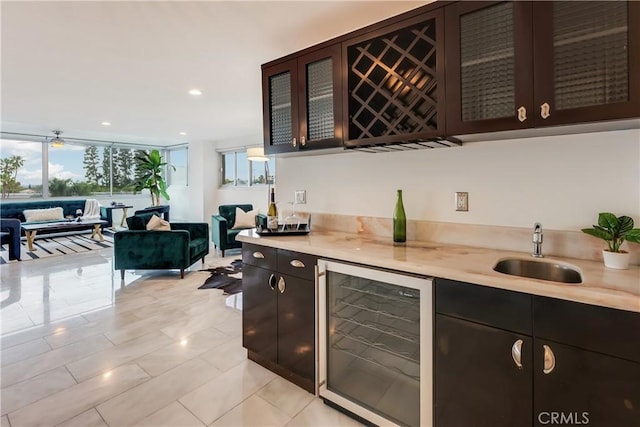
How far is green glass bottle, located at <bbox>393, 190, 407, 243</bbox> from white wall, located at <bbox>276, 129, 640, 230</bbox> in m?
0.14

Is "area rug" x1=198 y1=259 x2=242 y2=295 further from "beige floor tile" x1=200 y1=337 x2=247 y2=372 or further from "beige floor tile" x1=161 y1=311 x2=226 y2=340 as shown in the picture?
"beige floor tile" x1=200 y1=337 x2=247 y2=372

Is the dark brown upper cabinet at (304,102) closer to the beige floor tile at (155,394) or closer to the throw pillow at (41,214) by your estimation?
the beige floor tile at (155,394)

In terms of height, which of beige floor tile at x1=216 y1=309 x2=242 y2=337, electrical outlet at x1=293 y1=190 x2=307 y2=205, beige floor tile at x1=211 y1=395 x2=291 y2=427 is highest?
electrical outlet at x1=293 y1=190 x2=307 y2=205

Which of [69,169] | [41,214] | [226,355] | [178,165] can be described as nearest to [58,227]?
[41,214]

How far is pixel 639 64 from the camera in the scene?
1.27 metres

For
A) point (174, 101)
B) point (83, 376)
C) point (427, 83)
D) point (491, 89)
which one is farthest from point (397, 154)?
point (174, 101)

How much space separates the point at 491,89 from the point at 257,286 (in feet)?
6.00

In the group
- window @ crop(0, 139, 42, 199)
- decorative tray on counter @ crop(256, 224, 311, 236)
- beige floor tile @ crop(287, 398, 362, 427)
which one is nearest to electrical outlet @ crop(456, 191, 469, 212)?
decorative tray on counter @ crop(256, 224, 311, 236)

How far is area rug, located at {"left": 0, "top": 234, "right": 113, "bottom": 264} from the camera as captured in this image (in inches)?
231

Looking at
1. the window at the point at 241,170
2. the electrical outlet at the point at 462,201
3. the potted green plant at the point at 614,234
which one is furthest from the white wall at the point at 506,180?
the window at the point at 241,170

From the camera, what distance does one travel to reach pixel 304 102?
2.28 metres

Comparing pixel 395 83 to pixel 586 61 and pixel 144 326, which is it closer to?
pixel 586 61

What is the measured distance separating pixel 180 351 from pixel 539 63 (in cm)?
291

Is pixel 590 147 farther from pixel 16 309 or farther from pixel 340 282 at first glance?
pixel 16 309
